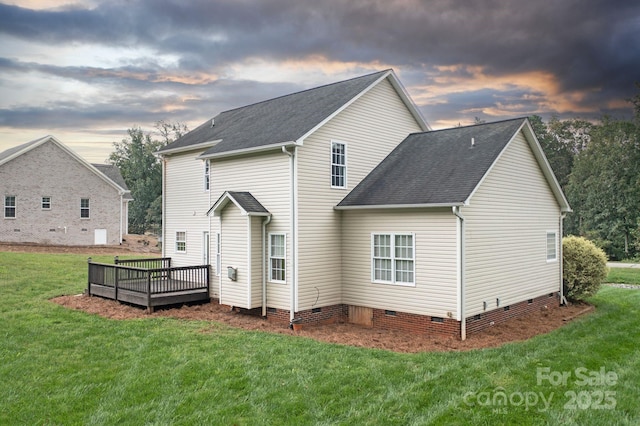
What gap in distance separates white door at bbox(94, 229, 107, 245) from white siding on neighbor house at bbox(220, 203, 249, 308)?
25.5 m

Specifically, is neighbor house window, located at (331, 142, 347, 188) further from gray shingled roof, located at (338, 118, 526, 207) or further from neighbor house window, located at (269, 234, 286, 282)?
neighbor house window, located at (269, 234, 286, 282)

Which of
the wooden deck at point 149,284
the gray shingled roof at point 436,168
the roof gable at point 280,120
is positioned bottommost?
the wooden deck at point 149,284

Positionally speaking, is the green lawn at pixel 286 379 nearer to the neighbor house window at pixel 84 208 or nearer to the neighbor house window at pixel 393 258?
the neighbor house window at pixel 393 258

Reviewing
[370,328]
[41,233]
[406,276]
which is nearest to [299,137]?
[406,276]

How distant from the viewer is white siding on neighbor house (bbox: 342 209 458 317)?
40.3ft

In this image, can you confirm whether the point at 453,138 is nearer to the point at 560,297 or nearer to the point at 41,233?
the point at 560,297

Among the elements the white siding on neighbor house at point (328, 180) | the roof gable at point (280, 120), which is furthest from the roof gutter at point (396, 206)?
the roof gable at point (280, 120)

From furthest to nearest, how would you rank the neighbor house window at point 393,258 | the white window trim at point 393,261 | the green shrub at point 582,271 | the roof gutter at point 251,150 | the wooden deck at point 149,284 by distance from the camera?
the green shrub at point 582,271
the wooden deck at point 149,284
the roof gutter at point 251,150
the neighbor house window at point 393,258
the white window trim at point 393,261

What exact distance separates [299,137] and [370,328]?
5765 mm

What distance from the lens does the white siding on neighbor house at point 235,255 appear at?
1410 centimetres

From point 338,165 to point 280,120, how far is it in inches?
109

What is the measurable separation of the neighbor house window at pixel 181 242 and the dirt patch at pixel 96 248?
49.8 feet

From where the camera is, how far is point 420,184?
13.3 metres

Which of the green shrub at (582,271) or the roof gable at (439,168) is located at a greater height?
the roof gable at (439,168)
